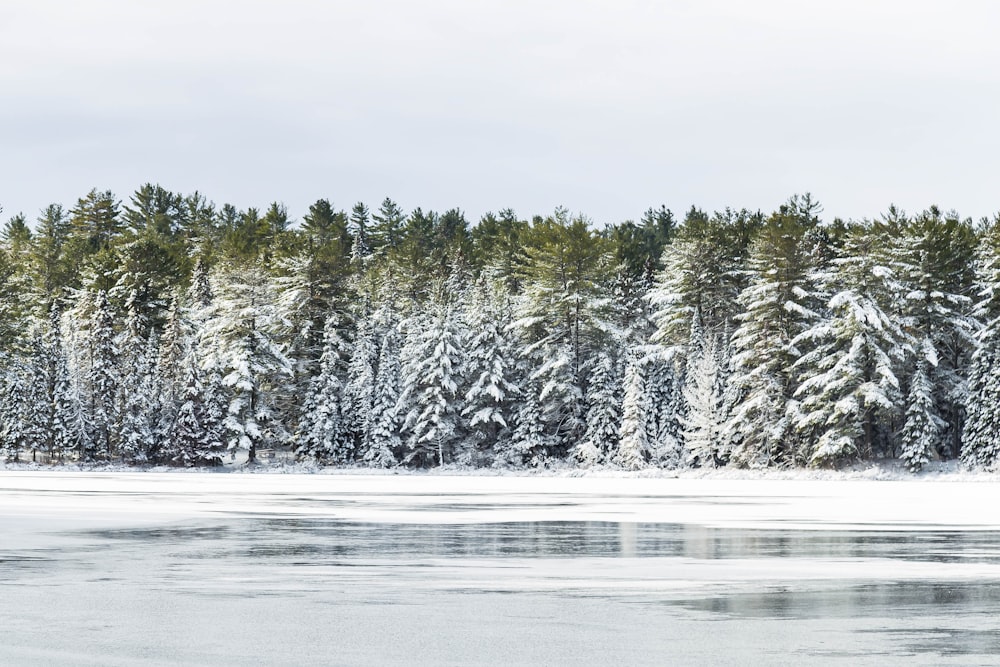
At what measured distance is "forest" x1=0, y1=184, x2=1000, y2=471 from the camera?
234ft

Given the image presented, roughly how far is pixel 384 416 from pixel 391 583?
212 ft

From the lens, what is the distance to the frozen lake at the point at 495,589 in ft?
33.4

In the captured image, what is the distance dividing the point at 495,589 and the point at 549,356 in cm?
6917

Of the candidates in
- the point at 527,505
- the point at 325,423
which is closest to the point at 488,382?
the point at 325,423

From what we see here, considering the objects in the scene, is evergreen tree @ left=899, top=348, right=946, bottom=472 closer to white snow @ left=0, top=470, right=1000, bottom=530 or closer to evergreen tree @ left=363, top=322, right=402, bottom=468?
white snow @ left=0, top=470, right=1000, bottom=530

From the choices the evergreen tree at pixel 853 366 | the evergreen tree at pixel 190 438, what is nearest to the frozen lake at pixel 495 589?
the evergreen tree at pixel 853 366

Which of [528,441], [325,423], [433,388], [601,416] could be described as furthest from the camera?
[325,423]

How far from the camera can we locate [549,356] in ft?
273

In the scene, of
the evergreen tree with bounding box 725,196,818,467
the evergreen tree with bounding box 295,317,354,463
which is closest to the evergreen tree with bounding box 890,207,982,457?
the evergreen tree with bounding box 725,196,818,467

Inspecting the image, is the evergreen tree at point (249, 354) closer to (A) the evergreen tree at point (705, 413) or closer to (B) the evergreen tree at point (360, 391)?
(B) the evergreen tree at point (360, 391)

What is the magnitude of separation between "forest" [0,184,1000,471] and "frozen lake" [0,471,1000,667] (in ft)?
147

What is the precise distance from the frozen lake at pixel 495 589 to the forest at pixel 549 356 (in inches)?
1770

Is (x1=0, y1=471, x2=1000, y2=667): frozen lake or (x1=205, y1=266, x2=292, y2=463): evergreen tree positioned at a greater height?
(x1=205, y1=266, x2=292, y2=463): evergreen tree

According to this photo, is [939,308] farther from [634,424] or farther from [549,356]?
[549,356]
